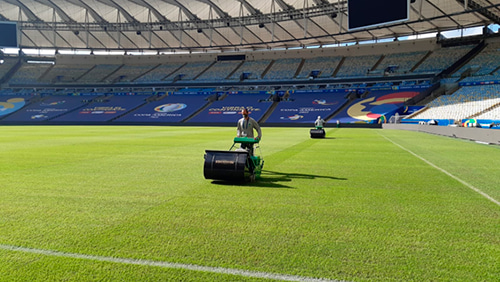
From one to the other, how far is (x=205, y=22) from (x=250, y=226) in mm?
47085

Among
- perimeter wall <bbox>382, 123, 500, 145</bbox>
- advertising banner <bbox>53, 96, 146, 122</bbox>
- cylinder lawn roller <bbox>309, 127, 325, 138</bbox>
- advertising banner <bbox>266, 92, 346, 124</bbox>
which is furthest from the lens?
advertising banner <bbox>53, 96, 146, 122</bbox>

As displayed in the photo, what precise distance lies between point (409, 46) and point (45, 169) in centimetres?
5441

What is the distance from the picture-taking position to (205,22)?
46969 millimetres

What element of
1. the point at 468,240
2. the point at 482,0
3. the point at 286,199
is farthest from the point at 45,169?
the point at 482,0

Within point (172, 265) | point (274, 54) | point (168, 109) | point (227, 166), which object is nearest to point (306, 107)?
point (274, 54)

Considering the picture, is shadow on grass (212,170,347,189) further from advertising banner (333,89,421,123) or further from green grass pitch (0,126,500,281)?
advertising banner (333,89,421,123)

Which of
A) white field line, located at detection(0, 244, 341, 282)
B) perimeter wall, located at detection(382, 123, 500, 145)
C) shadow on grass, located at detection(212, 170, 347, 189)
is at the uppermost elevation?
perimeter wall, located at detection(382, 123, 500, 145)

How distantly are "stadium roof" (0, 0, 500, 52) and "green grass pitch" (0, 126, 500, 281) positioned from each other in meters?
33.3

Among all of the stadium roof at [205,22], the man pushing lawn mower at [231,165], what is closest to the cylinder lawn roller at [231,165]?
the man pushing lawn mower at [231,165]

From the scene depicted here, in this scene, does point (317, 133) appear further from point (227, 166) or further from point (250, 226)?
point (250, 226)

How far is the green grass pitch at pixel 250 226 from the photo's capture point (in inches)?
114

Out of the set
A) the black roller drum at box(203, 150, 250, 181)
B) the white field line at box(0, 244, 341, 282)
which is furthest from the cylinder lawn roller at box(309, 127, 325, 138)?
the white field line at box(0, 244, 341, 282)

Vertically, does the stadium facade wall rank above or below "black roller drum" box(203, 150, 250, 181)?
above

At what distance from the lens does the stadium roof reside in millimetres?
39594
